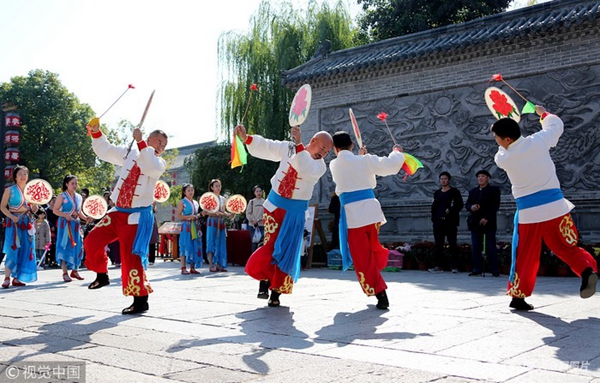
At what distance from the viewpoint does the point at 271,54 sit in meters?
20.6

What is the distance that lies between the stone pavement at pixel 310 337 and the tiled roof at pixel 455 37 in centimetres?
677

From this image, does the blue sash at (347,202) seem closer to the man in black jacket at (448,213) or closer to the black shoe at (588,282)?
the black shoe at (588,282)

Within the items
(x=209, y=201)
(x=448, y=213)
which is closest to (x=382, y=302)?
(x=448, y=213)

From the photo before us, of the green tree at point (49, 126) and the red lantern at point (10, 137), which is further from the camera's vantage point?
the green tree at point (49, 126)

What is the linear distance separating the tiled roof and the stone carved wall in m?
0.85

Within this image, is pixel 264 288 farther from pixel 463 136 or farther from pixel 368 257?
pixel 463 136

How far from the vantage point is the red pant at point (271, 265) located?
219 inches

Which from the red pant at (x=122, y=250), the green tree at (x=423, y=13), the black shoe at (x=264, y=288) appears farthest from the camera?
the green tree at (x=423, y=13)

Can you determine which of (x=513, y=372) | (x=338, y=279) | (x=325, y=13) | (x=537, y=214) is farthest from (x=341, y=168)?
(x=325, y=13)

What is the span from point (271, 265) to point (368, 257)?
2.83ft

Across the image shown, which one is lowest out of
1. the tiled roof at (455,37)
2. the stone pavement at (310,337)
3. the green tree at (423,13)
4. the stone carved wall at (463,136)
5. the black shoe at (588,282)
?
the stone pavement at (310,337)

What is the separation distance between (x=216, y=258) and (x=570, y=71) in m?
7.22

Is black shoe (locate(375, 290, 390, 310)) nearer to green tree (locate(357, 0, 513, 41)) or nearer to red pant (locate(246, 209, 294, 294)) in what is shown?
red pant (locate(246, 209, 294, 294))

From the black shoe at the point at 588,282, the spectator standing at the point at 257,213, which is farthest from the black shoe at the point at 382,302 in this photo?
the spectator standing at the point at 257,213
